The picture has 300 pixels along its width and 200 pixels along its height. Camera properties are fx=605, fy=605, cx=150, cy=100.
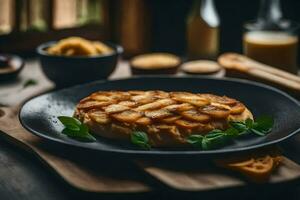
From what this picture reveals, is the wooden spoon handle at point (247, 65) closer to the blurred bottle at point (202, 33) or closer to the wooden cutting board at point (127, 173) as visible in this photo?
the blurred bottle at point (202, 33)

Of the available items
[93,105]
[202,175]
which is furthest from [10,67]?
[202,175]

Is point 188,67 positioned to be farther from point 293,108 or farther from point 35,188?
point 35,188

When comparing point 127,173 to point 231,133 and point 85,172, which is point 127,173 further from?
point 231,133

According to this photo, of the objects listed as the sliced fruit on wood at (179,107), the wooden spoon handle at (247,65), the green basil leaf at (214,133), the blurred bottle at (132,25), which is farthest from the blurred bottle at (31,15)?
the green basil leaf at (214,133)

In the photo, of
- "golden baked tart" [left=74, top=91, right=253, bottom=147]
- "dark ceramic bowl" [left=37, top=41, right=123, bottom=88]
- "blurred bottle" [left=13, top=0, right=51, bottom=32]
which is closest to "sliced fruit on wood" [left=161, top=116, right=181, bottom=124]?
"golden baked tart" [left=74, top=91, right=253, bottom=147]

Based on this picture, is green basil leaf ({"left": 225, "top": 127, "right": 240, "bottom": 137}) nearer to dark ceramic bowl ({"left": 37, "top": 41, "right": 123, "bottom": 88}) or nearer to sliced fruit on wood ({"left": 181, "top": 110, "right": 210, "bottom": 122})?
sliced fruit on wood ({"left": 181, "top": 110, "right": 210, "bottom": 122})
